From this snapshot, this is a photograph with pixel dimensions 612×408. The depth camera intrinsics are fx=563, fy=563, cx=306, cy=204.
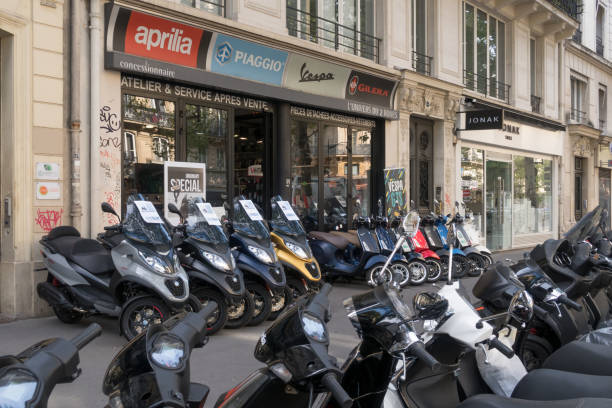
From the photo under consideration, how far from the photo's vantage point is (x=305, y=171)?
1150 centimetres

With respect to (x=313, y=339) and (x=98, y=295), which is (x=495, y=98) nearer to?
(x=98, y=295)

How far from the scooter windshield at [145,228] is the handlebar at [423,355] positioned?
3793 mm

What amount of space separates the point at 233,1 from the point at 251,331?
585 centimetres

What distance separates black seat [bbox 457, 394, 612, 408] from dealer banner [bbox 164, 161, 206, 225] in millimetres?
7187

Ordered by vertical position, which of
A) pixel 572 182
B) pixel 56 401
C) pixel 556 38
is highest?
pixel 556 38

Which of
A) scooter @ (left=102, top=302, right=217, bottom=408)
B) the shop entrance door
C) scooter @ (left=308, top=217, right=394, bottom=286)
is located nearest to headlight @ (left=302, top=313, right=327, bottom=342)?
scooter @ (left=102, top=302, right=217, bottom=408)

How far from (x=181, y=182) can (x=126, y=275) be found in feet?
11.7

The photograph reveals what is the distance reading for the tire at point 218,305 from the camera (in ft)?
19.1

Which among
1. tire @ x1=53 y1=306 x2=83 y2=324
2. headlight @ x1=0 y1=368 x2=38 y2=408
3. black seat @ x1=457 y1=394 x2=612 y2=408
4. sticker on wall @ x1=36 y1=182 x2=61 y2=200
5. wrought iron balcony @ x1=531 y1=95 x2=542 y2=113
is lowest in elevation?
tire @ x1=53 y1=306 x2=83 y2=324

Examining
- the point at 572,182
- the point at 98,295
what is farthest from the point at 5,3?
the point at 572,182

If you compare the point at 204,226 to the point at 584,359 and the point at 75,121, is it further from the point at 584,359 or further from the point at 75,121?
the point at 584,359

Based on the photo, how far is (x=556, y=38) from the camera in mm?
20094

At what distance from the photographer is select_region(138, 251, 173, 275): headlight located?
538cm

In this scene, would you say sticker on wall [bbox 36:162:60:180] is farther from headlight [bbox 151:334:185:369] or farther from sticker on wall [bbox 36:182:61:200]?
headlight [bbox 151:334:185:369]
